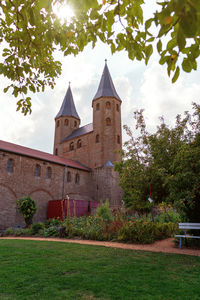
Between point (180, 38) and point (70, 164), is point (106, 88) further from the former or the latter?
point (180, 38)

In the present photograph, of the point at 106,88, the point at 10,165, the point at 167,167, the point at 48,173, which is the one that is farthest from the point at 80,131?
the point at 167,167

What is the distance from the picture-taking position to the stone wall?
19125mm

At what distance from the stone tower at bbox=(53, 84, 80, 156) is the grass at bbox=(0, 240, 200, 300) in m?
32.2

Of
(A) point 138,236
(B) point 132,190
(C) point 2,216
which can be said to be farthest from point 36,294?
(C) point 2,216

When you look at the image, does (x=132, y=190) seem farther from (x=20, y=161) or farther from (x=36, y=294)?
(x=20, y=161)

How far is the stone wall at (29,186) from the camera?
62.7ft

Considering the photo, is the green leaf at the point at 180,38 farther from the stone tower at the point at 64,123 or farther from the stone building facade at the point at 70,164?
the stone tower at the point at 64,123

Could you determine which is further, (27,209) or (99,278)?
(27,209)

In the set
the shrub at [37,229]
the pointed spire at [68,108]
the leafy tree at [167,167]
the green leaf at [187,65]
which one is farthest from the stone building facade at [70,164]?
the green leaf at [187,65]

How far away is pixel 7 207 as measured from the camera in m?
19.0

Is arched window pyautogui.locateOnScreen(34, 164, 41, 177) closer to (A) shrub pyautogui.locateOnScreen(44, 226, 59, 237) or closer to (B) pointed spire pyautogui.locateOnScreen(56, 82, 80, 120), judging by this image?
(A) shrub pyautogui.locateOnScreen(44, 226, 59, 237)

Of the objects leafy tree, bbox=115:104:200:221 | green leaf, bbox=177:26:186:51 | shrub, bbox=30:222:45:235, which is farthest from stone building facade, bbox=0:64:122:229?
green leaf, bbox=177:26:186:51

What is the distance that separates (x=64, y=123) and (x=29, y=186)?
1946 centimetres

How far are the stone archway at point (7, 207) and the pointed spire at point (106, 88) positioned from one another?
20.5 metres
